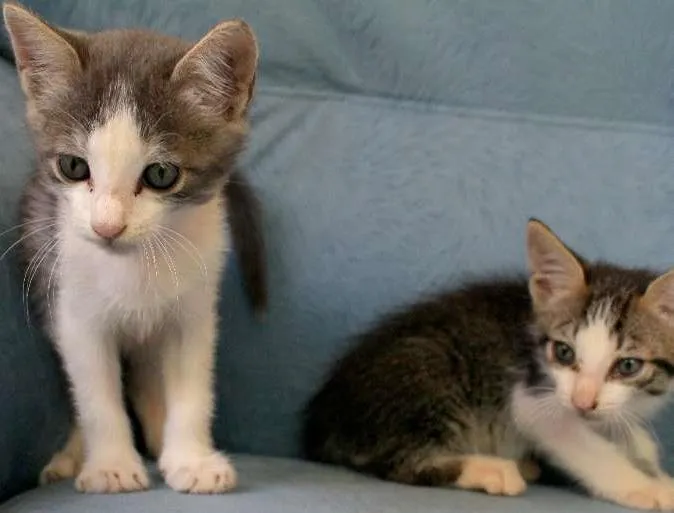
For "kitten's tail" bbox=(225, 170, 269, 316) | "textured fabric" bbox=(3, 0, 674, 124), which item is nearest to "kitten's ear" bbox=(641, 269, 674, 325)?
"textured fabric" bbox=(3, 0, 674, 124)

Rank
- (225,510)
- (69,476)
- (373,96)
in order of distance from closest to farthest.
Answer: (225,510), (69,476), (373,96)

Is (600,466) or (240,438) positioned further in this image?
(240,438)

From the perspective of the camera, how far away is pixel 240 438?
177cm

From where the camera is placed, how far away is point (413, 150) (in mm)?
1869

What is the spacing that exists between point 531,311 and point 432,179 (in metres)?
0.34

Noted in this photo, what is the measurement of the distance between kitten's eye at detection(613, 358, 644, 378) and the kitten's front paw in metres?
0.17

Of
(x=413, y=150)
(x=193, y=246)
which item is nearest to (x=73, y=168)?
(x=193, y=246)

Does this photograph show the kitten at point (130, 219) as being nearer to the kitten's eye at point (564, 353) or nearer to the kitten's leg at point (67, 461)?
the kitten's leg at point (67, 461)

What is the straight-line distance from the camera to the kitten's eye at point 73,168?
1231mm

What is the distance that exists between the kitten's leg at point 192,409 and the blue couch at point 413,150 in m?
0.31

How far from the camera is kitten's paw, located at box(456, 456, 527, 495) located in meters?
1.45

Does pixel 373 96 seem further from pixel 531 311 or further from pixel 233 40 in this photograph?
pixel 233 40

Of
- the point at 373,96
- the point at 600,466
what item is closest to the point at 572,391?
the point at 600,466

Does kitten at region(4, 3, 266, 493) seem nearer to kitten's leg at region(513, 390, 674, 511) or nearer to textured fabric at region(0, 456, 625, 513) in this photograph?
textured fabric at region(0, 456, 625, 513)
